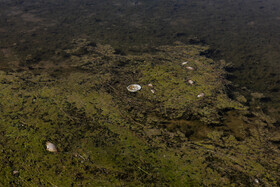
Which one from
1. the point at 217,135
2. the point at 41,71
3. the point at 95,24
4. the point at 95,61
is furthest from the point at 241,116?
the point at 95,24

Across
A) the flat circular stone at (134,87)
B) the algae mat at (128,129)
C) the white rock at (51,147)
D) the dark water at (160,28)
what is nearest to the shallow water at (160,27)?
the dark water at (160,28)

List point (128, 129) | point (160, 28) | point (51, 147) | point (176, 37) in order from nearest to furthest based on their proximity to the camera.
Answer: point (51, 147), point (128, 129), point (176, 37), point (160, 28)

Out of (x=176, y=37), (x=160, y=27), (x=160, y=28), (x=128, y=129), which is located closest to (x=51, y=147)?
(x=128, y=129)

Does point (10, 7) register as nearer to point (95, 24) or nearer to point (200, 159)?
point (95, 24)

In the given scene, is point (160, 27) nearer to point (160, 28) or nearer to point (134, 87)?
point (160, 28)

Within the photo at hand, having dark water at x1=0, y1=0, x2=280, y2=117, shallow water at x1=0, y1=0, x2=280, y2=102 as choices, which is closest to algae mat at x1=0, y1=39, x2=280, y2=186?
dark water at x1=0, y1=0, x2=280, y2=117

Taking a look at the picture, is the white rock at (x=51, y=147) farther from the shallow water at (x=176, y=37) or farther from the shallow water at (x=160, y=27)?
the shallow water at (x=160, y=27)

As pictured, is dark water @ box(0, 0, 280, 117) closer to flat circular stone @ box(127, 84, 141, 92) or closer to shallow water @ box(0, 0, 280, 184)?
shallow water @ box(0, 0, 280, 184)
